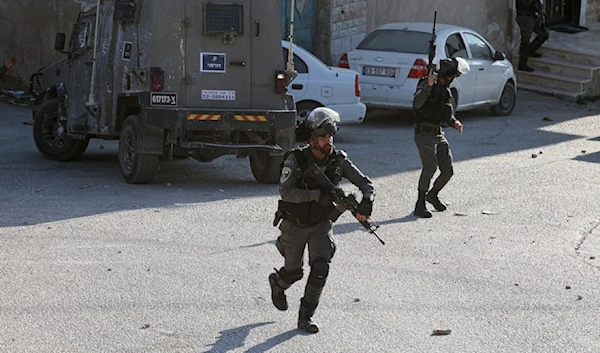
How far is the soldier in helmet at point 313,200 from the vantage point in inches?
292

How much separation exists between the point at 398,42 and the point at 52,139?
22.3 feet

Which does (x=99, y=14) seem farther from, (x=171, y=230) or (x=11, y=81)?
(x=11, y=81)

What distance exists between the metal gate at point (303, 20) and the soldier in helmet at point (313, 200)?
15178 mm

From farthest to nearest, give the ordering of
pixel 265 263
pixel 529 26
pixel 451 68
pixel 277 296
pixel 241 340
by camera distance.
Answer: pixel 529 26
pixel 451 68
pixel 265 263
pixel 277 296
pixel 241 340

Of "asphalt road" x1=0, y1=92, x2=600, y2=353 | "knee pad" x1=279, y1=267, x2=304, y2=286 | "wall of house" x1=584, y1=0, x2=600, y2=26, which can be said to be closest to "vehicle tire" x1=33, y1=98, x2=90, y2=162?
"asphalt road" x1=0, y1=92, x2=600, y2=353

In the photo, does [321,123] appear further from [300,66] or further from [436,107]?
[300,66]

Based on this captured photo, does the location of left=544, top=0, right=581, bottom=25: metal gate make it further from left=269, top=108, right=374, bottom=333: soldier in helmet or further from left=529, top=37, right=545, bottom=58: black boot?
left=269, top=108, right=374, bottom=333: soldier in helmet

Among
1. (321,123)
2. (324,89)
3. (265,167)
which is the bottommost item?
(265,167)

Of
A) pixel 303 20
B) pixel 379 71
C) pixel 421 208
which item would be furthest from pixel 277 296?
pixel 303 20

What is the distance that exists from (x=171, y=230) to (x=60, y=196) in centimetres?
222

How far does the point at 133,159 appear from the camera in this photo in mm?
13328

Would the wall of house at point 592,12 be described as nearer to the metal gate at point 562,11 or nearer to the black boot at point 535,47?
the metal gate at point 562,11

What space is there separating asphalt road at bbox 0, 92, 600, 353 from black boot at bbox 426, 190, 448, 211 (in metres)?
0.11

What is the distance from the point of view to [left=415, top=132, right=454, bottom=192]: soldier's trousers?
1214 cm
